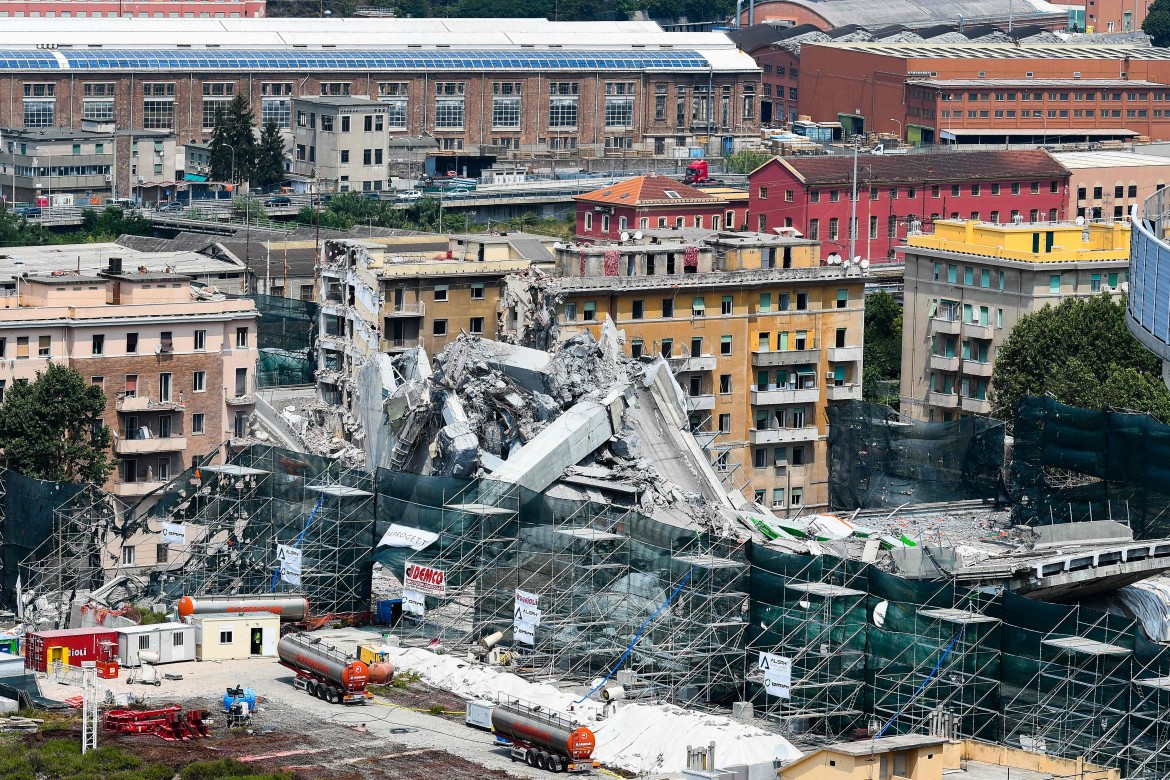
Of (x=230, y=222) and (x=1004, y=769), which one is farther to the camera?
(x=230, y=222)

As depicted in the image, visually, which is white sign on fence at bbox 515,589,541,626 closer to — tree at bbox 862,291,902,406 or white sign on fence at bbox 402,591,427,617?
white sign on fence at bbox 402,591,427,617

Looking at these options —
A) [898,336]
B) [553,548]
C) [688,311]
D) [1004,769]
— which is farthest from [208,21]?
[1004,769]

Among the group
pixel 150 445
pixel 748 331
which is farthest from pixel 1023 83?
pixel 150 445

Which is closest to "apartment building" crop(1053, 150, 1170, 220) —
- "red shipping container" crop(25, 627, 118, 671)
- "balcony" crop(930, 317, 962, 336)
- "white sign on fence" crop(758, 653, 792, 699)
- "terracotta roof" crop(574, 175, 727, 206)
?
"terracotta roof" crop(574, 175, 727, 206)

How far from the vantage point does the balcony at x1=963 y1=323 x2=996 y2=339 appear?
10894cm

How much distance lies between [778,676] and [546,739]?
6.80 metres

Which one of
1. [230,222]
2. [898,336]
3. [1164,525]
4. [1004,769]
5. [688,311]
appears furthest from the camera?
[230,222]

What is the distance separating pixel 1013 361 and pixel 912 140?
93869 millimetres

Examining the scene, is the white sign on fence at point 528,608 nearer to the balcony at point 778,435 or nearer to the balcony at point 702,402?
the balcony at point 702,402

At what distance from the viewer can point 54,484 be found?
270 feet

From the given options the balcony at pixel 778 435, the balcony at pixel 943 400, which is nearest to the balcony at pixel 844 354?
the balcony at pixel 778 435

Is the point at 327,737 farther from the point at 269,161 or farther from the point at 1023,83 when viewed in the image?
the point at 1023,83

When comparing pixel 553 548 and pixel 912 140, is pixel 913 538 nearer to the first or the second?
pixel 553 548

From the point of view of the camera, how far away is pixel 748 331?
98.8 m
